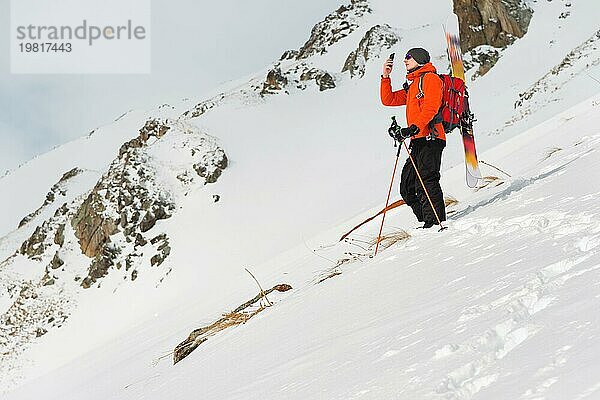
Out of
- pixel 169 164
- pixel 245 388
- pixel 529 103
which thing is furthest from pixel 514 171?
pixel 169 164

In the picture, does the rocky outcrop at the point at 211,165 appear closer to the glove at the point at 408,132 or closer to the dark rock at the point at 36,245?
the dark rock at the point at 36,245

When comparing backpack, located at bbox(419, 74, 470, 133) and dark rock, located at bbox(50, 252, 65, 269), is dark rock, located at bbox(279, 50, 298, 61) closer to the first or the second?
dark rock, located at bbox(50, 252, 65, 269)

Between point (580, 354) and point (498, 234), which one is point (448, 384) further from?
point (498, 234)

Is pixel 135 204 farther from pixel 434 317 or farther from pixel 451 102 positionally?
pixel 434 317

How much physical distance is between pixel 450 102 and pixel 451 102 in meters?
0.02

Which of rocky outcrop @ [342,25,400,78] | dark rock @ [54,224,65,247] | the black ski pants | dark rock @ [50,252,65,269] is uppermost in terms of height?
the black ski pants

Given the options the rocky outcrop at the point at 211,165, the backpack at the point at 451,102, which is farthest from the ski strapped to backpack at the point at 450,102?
the rocky outcrop at the point at 211,165

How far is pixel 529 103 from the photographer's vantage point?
18.8 meters

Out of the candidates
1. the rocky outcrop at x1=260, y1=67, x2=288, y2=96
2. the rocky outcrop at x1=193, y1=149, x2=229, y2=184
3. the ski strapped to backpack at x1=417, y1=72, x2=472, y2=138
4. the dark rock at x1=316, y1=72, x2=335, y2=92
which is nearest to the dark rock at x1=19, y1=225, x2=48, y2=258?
the rocky outcrop at x1=193, y1=149, x2=229, y2=184

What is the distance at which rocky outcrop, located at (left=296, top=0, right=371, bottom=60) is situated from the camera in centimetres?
4306

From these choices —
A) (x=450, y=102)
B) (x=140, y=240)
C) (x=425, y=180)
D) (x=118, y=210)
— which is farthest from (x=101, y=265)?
(x=450, y=102)

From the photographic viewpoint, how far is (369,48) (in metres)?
36.8

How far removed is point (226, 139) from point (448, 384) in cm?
3050

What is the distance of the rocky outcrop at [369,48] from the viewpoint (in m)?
36.6
